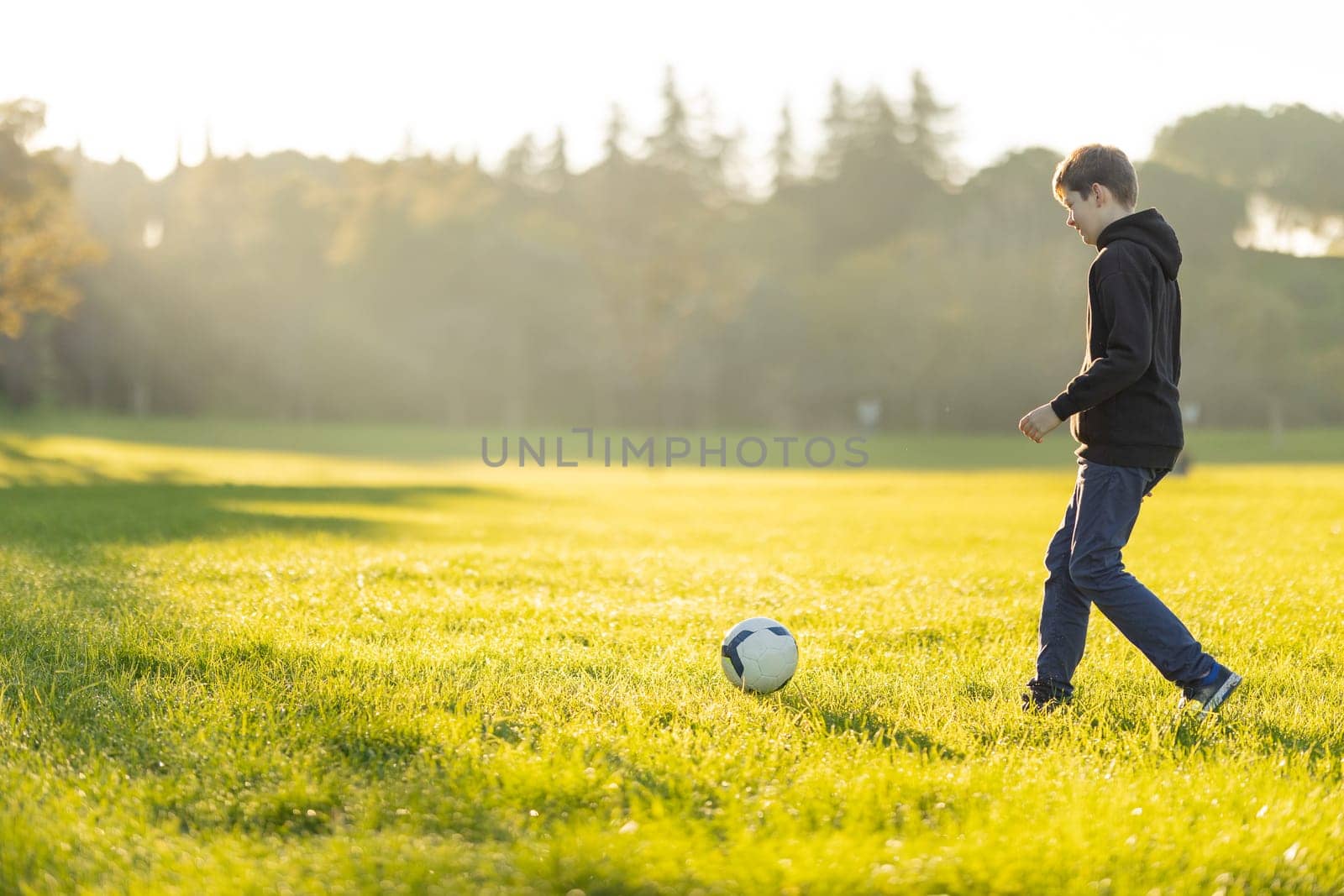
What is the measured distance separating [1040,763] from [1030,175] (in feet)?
253

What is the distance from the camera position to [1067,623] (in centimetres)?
504

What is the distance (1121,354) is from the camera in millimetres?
4613

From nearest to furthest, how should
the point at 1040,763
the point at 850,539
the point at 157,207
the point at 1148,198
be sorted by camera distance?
the point at 1040,763 < the point at 850,539 < the point at 1148,198 < the point at 157,207

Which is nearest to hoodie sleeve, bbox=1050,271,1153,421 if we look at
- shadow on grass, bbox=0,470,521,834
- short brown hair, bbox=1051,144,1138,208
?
short brown hair, bbox=1051,144,1138,208

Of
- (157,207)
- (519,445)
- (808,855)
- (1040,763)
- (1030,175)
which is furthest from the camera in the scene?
(1030,175)

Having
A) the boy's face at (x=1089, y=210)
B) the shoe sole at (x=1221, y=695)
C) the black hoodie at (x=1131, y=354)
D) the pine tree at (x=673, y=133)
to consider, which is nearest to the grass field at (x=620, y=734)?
the shoe sole at (x=1221, y=695)

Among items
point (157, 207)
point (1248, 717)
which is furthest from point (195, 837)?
point (157, 207)

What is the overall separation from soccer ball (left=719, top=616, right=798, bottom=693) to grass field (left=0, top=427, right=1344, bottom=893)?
0.59 feet

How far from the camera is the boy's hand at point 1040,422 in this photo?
4.61m

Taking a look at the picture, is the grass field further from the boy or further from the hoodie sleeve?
the hoodie sleeve

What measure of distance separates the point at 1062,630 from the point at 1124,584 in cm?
42

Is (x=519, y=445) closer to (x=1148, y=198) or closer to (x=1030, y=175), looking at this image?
(x=1148, y=198)

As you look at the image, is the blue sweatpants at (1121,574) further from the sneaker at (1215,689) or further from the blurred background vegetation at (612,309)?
the blurred background vegetation at (612,309)

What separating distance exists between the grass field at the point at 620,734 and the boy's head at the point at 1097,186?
2.33 metres
